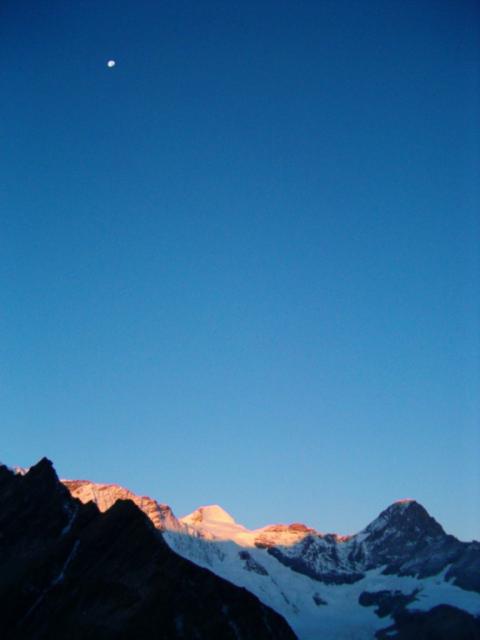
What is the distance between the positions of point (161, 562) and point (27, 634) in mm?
A: 29461

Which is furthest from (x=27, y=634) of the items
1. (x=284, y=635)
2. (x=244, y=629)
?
(x=284, y=635)

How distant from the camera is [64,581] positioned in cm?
16188

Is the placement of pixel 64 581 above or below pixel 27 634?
above

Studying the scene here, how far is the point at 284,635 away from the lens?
538 feet

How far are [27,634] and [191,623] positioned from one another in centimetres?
3088

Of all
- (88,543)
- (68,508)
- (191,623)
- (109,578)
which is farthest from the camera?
(68,508)

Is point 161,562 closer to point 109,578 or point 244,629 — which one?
point 109,578

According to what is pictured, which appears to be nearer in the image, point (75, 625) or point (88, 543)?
point (75, 625)

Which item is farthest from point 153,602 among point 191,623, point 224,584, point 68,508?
point 68,508

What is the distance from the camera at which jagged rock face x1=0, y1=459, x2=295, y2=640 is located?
14600 cm

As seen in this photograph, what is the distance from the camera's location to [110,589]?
158 m

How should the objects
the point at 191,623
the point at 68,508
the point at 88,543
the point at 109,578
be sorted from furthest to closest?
the point at 68,508
the point at 88,543
the point at 109,578
the point at 191,623

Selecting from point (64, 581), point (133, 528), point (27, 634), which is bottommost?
point (27, 634)

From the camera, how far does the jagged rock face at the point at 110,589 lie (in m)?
146
